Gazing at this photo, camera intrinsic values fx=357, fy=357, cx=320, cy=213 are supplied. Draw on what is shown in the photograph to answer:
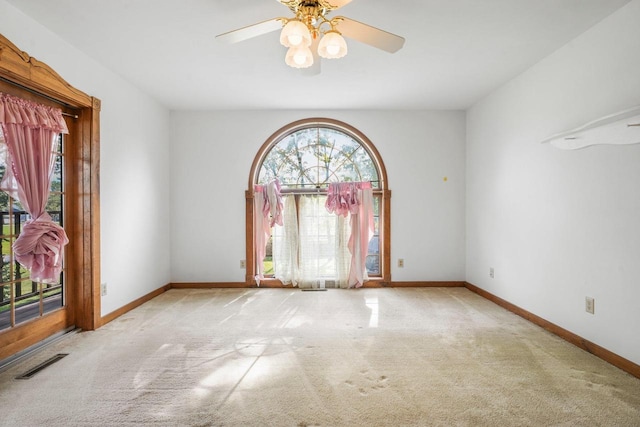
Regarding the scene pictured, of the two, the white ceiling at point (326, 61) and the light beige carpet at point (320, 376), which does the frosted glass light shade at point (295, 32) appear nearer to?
the white ceiling at point (326, 61)

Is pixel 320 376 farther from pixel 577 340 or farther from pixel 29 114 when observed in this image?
pixel 29 114

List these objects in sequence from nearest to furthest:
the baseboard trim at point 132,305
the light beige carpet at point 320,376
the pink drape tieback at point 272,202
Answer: the light beige carpet at point 320,376
the baseboard trim at point 132,305
the pink drape tieback at point 272,202

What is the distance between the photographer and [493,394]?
7.10 feet

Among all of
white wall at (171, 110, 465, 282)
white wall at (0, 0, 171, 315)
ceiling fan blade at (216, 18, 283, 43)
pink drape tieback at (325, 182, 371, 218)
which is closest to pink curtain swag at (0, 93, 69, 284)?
white wall at (0, 0, 171, 315)

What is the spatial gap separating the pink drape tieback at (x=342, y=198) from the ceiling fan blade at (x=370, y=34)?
2775mm

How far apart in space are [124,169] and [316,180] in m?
2.44

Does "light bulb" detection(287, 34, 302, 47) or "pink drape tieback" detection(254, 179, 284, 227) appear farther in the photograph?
"pink drape tieback" detection(254, 179, 284, 227)

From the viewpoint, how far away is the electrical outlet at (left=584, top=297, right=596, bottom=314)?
2.76m

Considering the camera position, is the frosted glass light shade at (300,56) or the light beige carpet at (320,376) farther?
the frosted glass light shade at (300,56)

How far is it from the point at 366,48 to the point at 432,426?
287 centimetres

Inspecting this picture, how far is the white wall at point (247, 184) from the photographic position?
509 centimetres

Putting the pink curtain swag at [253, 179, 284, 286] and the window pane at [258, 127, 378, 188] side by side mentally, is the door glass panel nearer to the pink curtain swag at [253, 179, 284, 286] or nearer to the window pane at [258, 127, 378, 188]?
the pink curtain swag at [253, 179, 284, 286]

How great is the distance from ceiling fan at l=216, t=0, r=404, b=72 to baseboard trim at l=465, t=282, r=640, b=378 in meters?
2.63

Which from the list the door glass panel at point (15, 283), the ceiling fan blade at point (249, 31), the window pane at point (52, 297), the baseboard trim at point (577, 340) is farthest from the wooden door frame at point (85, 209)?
the baseboard trim at point (577, 340)
